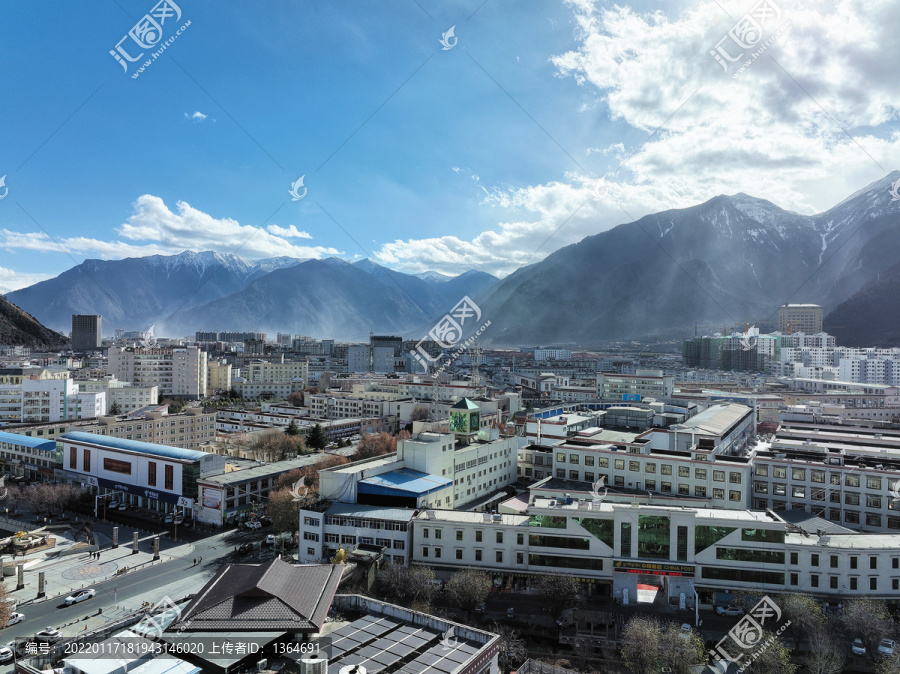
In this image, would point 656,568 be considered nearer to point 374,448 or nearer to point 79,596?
point 79,596

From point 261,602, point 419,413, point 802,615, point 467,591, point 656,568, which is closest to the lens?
point 261,602

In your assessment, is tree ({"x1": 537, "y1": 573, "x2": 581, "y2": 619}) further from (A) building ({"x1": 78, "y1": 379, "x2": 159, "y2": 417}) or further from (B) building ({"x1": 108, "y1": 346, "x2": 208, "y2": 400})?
(B) building ({"x1": 108, "y1": 346, "x2": 208, "y2": 400})

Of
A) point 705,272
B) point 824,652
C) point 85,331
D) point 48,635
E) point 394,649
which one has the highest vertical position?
point 705,272

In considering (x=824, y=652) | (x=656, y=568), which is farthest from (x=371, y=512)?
(x=824, y=652)

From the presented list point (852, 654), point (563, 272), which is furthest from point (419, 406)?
point (563, 272)

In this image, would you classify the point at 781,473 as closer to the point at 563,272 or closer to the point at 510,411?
the point at 510,411

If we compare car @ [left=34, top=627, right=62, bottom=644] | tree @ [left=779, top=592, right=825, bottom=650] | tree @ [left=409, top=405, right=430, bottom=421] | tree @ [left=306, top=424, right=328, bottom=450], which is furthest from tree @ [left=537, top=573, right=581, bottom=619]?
tree @ [left=409, top=405, right=430, bottom=421]
